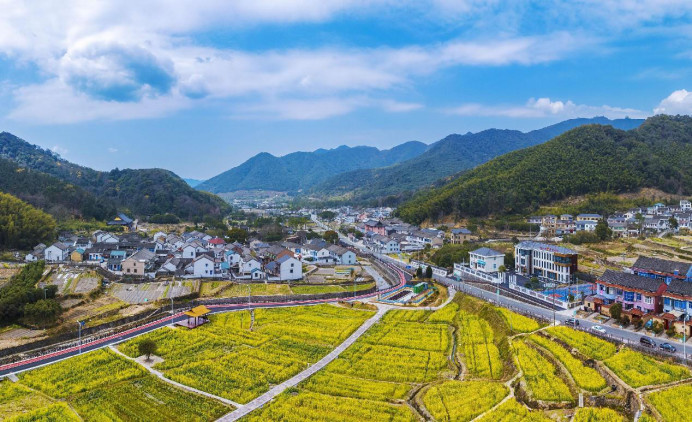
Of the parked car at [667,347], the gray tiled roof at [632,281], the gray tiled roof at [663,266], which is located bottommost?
the parked car at [667,347]

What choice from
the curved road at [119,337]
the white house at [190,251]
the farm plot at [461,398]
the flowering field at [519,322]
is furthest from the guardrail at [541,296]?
the white house at [190,251]

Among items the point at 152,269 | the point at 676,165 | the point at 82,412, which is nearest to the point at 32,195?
the point at 152,269

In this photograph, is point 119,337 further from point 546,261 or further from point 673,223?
point 673,223

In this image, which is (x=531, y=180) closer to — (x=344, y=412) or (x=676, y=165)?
(x=676, y=165)

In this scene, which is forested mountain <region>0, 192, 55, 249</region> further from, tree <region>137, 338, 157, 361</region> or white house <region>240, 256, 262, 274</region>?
tree <region>137, 338, 157, 361</region>

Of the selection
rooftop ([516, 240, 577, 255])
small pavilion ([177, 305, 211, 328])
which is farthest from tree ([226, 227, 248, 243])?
rooftop ([516, 240, 577, 255])

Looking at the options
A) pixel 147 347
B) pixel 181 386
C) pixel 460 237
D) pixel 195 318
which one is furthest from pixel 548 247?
pixel 147 347

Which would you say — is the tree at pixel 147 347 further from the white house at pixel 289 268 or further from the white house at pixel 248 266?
the white house at pixel 248 266
